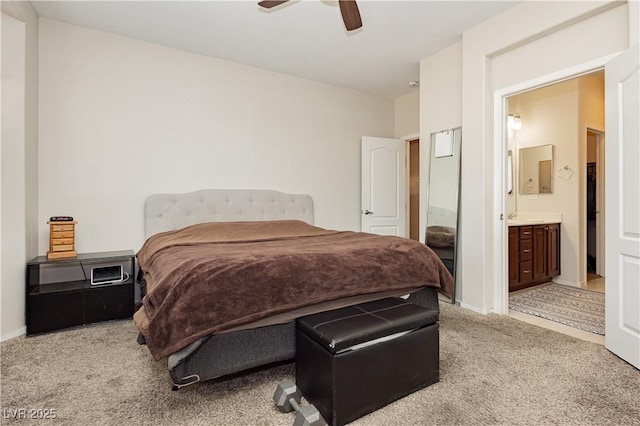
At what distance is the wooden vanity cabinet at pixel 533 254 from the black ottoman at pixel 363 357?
2660 millimetres

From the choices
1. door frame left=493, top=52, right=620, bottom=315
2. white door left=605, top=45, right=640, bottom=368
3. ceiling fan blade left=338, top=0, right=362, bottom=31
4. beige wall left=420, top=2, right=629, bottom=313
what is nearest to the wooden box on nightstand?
ceiling fan blade left=338, top=0, right=362, bottom=31

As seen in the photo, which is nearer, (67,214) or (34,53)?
(34,53)

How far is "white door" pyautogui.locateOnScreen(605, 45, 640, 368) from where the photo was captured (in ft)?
7.01

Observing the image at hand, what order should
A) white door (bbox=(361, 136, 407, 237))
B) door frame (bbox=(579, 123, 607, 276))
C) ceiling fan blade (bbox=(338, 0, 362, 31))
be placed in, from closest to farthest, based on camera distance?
ceiling fan blade (bbox=(338, 0, 362, 31)) < door frame (bbox=(579, 123, 607, 276)) < white door (bbox=(361, 136, 407, 237))

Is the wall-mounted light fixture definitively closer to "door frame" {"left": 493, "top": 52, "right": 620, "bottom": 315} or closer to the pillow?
"door frame" {"left": 493, "top": 52, "right": 620, "bottom": 315}

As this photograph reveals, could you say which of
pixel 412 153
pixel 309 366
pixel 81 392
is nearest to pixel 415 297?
pixel 309 366

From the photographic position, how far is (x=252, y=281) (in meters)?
1.78

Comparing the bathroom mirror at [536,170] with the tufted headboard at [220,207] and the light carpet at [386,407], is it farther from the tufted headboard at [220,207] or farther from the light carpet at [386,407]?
the tufted headboard at [220,207]

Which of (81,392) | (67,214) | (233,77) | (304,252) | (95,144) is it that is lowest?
(81,392)

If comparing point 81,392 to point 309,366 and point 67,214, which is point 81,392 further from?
point 67,214

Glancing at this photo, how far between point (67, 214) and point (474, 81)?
415cm

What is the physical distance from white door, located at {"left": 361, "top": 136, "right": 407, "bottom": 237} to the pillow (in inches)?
44.4

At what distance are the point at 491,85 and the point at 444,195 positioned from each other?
119cm

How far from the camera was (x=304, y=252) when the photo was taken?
2102 mm
